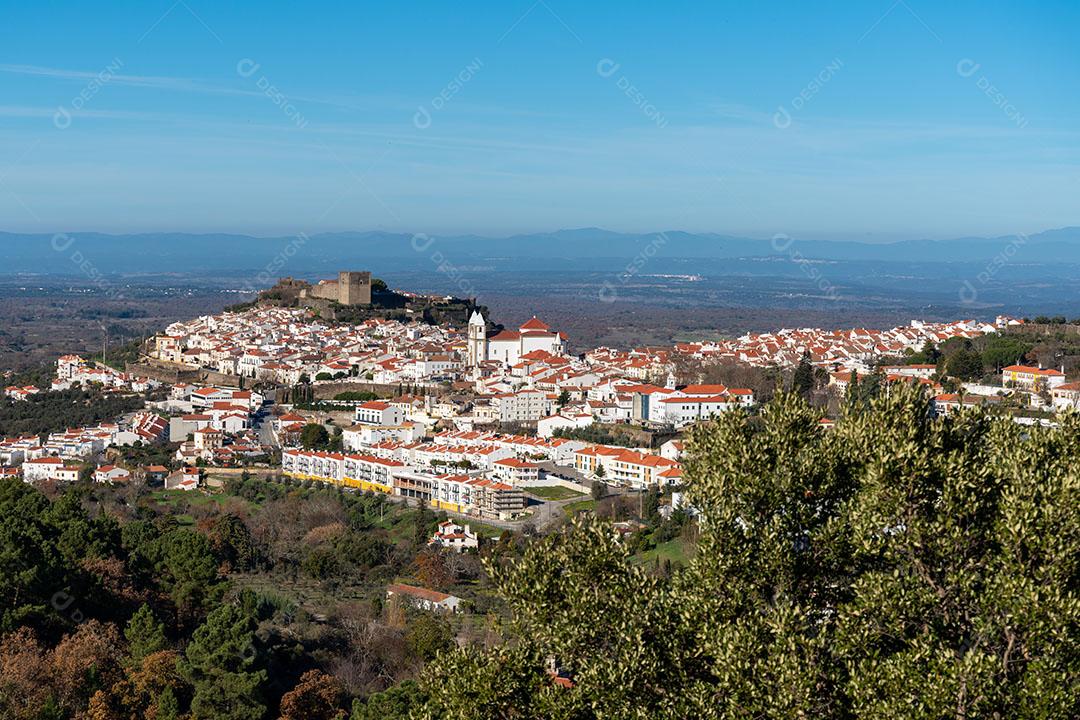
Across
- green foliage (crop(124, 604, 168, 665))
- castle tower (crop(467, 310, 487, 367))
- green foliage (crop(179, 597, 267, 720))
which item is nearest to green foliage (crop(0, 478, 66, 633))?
green foliage (crop(124, 604, 168, 665))

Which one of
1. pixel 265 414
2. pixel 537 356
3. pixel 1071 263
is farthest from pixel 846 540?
pixel 1071 263

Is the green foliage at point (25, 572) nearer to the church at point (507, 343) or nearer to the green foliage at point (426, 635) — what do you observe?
the green foliage at point (426, 635)

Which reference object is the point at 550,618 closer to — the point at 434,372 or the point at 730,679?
the point at 730,679

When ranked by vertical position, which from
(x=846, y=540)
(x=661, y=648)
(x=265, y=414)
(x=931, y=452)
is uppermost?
(x=931, y=452)

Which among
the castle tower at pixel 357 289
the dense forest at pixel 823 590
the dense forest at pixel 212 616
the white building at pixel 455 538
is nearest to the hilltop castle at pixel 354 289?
the castle tower at pixel 357 289

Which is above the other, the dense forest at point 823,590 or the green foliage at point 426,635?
the dense forest at point 823,590

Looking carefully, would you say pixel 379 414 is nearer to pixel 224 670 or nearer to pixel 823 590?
pixel 224 670

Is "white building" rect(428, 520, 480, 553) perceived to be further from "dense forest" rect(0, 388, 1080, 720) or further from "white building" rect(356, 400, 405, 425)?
"dense forest" rect(0, 388, 1080, 720)
